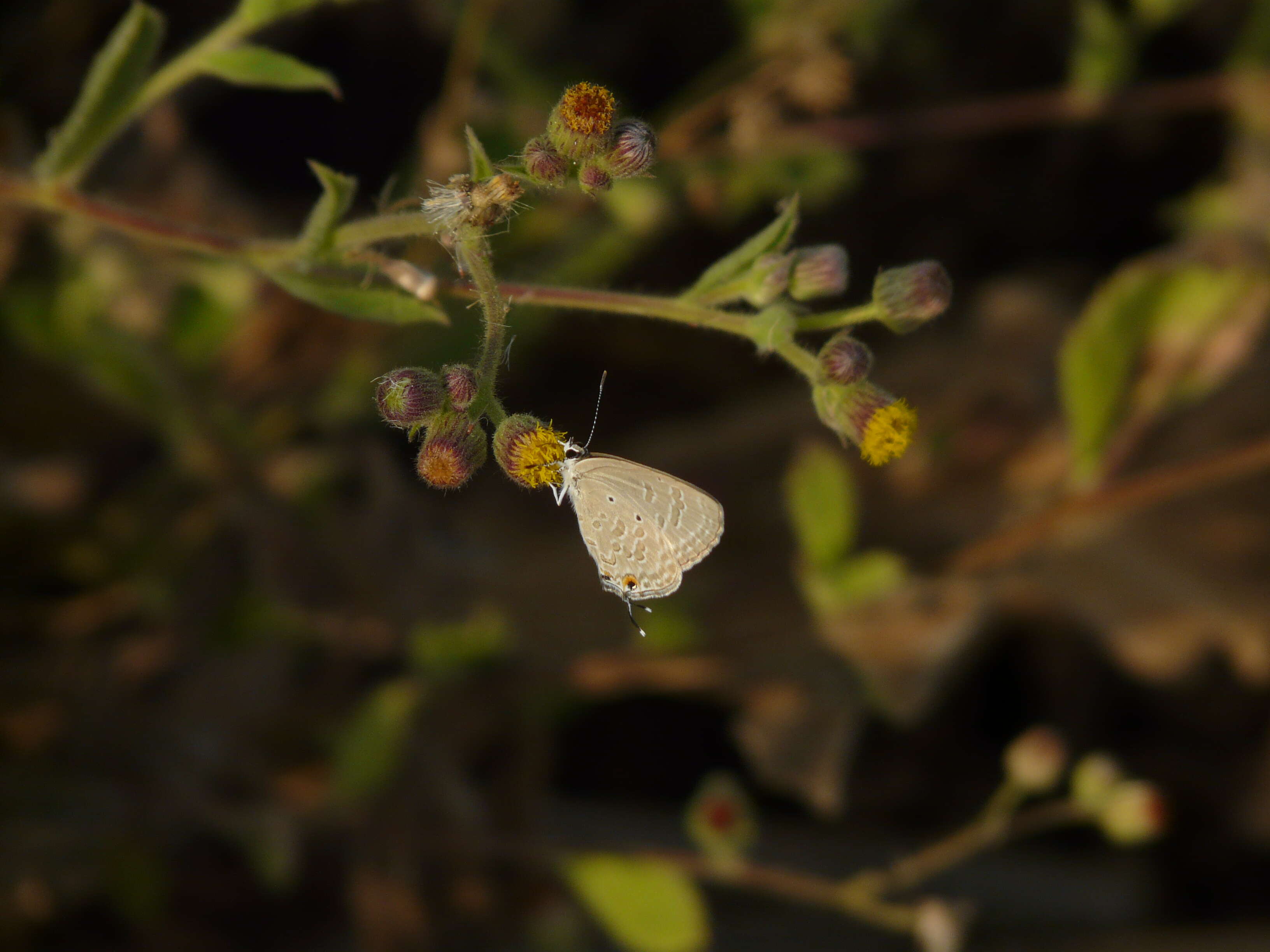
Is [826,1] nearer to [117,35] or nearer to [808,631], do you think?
[808,631]

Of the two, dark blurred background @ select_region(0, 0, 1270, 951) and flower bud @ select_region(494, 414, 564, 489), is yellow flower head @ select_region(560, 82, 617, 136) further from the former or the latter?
dark blurred background @ select_region(0, 0, 1270, 951)

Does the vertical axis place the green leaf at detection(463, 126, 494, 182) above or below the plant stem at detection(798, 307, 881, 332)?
below

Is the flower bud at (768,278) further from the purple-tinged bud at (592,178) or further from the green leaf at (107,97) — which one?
the green leaf at (107,97)

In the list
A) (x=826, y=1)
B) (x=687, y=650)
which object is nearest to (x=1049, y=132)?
(x=826, y=1)

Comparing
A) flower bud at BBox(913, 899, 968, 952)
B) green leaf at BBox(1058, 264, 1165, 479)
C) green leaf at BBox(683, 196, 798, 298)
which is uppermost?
green leaf at BBox(1058, 264, 1165, 479)

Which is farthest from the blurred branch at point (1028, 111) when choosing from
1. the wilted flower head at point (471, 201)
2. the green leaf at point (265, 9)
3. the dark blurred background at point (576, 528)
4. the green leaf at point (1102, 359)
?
the wilted flower head at point (471, 201)

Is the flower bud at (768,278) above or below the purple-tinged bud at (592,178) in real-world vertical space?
above

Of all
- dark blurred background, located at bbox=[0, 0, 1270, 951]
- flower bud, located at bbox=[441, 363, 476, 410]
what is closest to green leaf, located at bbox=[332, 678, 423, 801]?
dark blurred background, located at bbox=[0, 0, 1270, 951]
